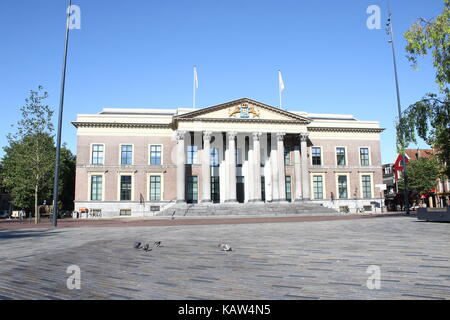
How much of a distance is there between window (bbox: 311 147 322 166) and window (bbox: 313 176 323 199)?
2.31 m

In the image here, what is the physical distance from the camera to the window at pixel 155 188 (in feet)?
150

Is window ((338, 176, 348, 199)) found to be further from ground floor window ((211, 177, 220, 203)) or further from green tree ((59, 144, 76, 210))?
green tree ((59, 144, 76, 210))

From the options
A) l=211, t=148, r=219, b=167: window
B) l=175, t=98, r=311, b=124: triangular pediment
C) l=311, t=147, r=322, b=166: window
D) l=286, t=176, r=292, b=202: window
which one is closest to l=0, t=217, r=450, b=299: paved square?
l=175, t=98, r=311, b=124: triangular pediment

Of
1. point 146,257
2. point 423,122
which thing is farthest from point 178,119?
point 146,257

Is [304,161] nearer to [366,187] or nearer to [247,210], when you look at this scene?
[247,210]

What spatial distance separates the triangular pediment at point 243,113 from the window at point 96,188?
1419 centimetres

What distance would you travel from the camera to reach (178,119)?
141 ft

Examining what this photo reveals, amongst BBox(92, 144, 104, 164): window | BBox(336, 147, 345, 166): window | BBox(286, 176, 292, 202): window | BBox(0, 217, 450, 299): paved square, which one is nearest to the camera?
BBox(0, 217, 450, 299): paved square

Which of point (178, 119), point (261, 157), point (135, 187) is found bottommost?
point (135, 187)

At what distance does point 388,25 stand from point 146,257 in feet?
124

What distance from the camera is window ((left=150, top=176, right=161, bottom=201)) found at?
45844mm

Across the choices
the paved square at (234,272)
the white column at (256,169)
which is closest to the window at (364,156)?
the white column at (256,169)

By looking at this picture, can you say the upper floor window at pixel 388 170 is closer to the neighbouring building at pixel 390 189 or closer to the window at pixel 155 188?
the neighbouring building at pixel 390 189

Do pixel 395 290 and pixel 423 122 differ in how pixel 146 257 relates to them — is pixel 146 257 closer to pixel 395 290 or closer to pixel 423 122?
pixel 395 290
